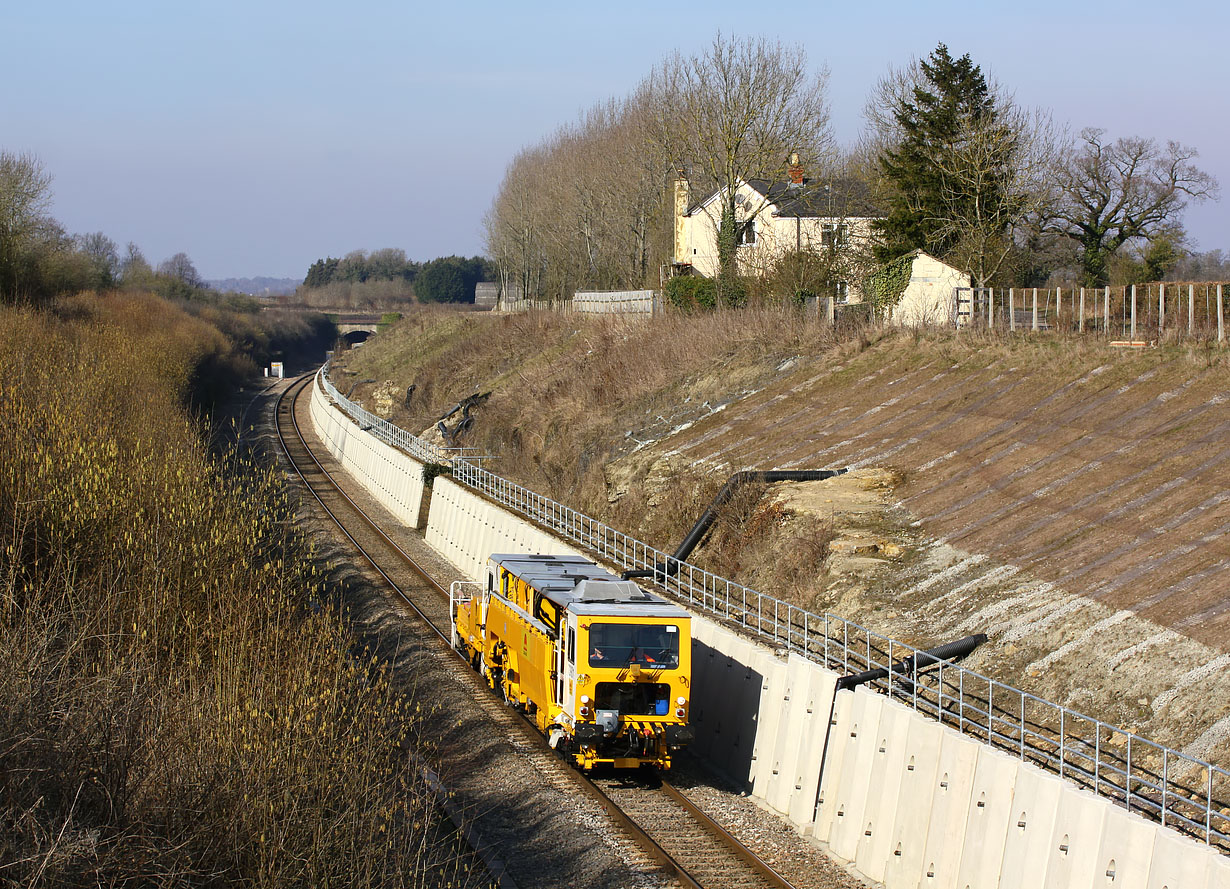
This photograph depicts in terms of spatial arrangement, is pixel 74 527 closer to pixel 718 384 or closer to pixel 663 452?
pixel 663 452

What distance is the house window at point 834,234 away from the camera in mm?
52969

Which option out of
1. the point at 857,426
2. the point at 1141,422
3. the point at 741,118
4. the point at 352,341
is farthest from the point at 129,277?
the point at 1141,422

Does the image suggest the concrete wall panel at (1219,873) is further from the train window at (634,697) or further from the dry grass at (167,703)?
the train window at (634,697)

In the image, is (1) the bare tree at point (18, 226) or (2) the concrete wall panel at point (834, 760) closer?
(2) the concrete wall panel at point (834, 760)

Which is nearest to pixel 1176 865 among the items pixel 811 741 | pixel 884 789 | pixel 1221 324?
pixel 884 789

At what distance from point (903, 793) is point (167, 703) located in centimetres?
869

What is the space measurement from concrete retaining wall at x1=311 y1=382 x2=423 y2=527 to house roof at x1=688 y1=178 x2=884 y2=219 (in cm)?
2472

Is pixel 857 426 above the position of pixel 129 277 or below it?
below

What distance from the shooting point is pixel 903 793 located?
14234mm

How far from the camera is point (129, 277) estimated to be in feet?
396

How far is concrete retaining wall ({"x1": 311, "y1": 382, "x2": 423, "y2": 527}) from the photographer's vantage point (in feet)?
138

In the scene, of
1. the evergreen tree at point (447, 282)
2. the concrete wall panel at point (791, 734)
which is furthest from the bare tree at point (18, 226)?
the evergreen tree at point (447, 282)

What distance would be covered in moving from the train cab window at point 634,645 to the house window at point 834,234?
36551 millimetres

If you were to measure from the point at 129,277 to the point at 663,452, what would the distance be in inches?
4005
